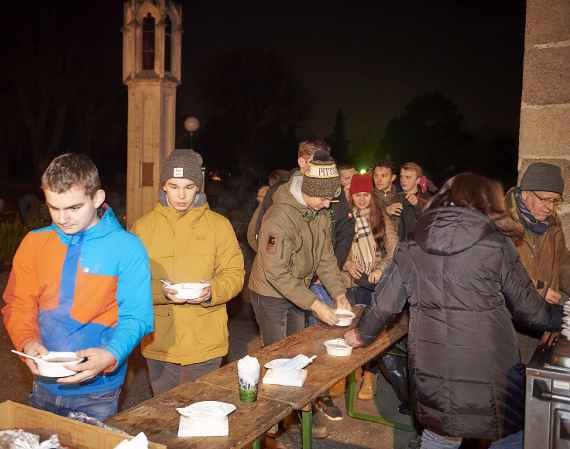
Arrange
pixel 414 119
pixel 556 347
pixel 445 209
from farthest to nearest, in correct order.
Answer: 1. pixel 414 119
2. pixel 556 347
3. pixel 445 209

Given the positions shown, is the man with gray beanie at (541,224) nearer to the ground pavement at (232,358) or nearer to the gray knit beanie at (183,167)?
the ground pavement at (232,358)

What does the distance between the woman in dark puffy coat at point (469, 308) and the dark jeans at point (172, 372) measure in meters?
1.27

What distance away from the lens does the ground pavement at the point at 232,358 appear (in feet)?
14.7

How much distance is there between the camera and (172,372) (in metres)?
3.39

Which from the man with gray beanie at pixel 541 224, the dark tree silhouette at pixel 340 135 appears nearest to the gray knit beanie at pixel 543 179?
the man with gray beanie at pixel 541 224

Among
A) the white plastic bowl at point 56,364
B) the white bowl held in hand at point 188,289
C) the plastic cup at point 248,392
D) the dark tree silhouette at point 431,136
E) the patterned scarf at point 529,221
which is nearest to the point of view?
the white plastic bowl at point 56,364

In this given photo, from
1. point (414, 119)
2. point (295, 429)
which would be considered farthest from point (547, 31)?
point (414, 119)

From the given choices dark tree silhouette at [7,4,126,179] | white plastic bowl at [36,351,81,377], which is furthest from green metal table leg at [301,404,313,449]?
dark tree silhouette at [7,4,126,179]

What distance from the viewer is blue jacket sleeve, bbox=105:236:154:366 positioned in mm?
2508

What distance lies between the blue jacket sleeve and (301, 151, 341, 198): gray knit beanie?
1.58 m

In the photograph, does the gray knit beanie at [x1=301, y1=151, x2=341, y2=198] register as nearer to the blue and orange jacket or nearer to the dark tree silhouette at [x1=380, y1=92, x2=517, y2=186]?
the blue and orange jacket

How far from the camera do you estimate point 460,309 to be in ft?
8.99

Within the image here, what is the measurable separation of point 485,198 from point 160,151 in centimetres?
977

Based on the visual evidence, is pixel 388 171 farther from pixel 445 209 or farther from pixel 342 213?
pixel 445 209
